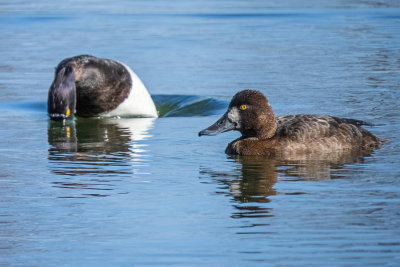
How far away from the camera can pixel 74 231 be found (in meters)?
6.21

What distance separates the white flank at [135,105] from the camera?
11875 millimetres

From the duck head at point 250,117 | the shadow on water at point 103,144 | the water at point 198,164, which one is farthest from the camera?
the duck head at point 250,117

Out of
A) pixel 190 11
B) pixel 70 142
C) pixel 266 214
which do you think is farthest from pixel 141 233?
pixel 190 11

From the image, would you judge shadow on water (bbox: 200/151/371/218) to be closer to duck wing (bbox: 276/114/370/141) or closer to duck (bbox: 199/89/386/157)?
duck (bbox: 199/89/386/157)

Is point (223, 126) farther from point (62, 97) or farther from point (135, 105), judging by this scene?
point (135, 105)

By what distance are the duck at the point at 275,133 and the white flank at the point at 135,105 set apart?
2.91m

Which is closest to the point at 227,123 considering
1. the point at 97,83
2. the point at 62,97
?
the point at 62,97

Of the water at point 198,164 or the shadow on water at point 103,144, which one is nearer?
the water at point 198,164

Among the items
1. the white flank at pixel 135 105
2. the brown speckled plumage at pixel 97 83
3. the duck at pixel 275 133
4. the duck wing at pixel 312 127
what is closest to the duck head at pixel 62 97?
the brown speckled plumage at pixel 97 83

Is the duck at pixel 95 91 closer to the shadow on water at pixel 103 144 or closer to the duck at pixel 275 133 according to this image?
the shadow on water at pixel 103 144

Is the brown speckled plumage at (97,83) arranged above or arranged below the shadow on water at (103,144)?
above

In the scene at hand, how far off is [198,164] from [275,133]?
1.06 meters

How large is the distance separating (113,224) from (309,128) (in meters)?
3.32

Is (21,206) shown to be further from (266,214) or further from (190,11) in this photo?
(190,11)
